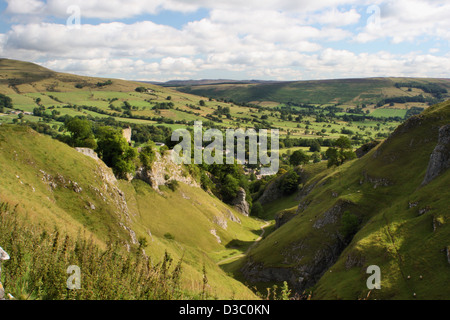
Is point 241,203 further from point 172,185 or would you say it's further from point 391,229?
point 391,229

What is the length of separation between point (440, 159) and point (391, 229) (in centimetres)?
1771

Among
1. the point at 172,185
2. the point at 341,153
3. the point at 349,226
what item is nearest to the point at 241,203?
the point at 172,185

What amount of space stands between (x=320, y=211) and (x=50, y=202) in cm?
5682

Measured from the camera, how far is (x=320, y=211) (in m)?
71.6

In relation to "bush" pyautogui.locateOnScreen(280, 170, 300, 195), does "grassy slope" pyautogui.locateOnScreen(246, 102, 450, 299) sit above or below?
above

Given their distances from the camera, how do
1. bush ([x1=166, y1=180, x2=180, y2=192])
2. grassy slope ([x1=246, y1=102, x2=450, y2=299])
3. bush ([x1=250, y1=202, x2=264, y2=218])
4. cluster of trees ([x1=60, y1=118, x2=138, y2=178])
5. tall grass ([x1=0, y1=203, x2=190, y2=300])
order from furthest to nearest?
bush ([x1=250, y1=202, x2=264, y2=218]), bush ([x1=166, y1=180, x2=180, y2=192]), cluster of trees ([x1=60, y1=118, x2=138, y2=178]), grassy slope ([x1=246, y1=102, x2=450, y2=299]), tall grass ([x1=0, y1=203, x2=190, y2=300])

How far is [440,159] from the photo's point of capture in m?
55.6

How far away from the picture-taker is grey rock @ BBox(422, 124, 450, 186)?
55.2 metres

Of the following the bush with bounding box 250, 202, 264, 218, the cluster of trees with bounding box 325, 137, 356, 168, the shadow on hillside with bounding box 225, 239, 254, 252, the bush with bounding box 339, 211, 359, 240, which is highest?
the cluster of trees with bounding box 325, 137, 356, 168

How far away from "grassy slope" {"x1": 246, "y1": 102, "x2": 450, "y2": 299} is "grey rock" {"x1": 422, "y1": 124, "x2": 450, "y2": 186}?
190 centimetres

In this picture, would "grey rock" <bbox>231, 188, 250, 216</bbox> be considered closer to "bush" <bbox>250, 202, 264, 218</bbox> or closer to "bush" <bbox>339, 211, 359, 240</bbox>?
"bush" <bbox>250, 202, 264, 218</bbox>

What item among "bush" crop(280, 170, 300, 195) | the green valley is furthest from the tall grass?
"bush" crop(280, 170, 300, 195)

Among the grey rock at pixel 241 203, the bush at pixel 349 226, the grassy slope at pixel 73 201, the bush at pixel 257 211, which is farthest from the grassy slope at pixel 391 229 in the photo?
the bush at pixel 257 211
